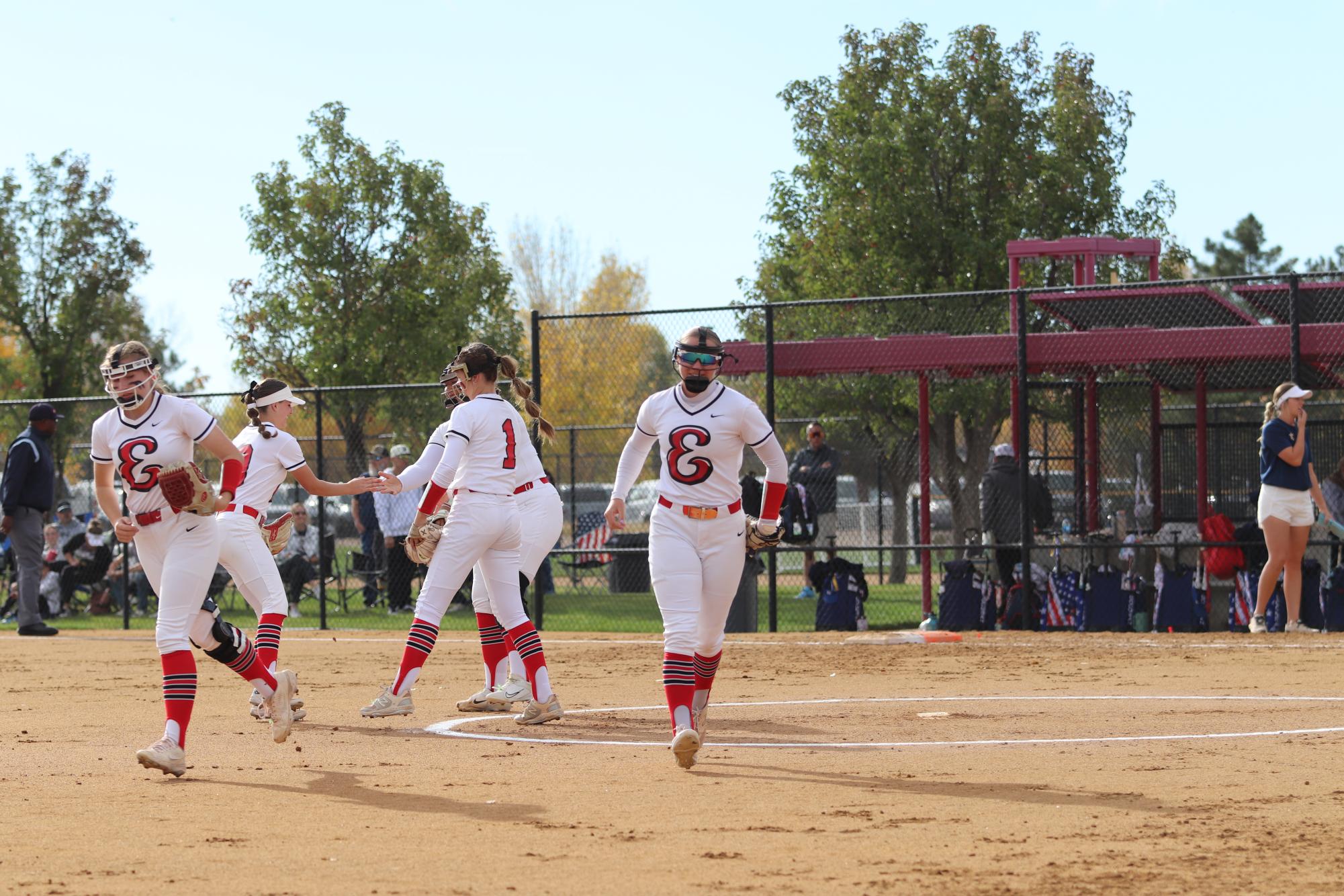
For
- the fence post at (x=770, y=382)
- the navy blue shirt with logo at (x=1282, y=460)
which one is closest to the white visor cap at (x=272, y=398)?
the fence post at (x=770, y=382)

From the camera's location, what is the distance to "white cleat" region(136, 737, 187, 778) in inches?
298

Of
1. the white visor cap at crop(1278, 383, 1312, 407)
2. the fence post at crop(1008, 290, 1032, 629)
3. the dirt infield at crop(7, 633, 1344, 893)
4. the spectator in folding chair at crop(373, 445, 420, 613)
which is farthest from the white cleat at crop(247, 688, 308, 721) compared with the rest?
the spectator in folding chair at crop(373, 445, 420, 613)

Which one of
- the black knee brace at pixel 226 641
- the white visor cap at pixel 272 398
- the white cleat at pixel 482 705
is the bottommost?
the white cleat at pixel 482 705

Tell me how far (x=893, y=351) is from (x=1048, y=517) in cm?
232

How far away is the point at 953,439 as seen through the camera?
22.6 meters

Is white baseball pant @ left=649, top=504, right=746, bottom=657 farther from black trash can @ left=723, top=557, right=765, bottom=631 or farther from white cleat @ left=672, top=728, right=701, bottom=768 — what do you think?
black trash can @ left=723, top=557, right=765, bottom=631

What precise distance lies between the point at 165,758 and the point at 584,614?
1249 cm

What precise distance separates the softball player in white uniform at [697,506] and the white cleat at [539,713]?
1.55m

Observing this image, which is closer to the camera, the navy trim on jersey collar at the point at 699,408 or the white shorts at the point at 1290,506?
the navy trim on jersey collar at the point at 699,408

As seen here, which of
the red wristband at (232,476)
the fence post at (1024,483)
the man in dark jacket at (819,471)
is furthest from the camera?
the man in dark jacket at (819,471)

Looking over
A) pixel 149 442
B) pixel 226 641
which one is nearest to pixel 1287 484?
pixel 226 641

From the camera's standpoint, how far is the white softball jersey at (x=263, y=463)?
9914mm

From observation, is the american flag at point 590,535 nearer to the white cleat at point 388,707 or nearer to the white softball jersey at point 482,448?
the white cleat at point 388,707

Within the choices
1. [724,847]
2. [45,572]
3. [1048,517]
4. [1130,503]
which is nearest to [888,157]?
[1130,503]
